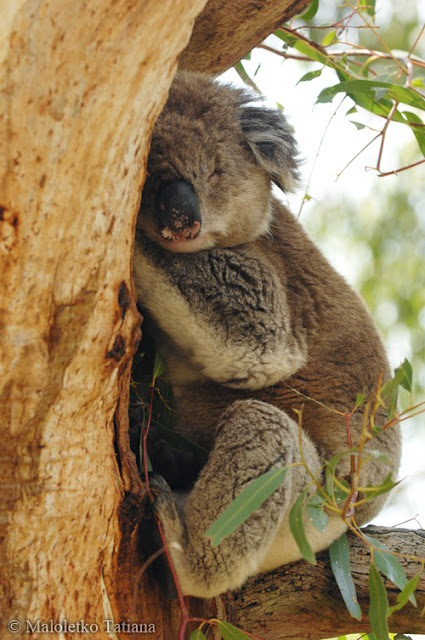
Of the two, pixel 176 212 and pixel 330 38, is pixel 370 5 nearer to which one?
pixel 330 38

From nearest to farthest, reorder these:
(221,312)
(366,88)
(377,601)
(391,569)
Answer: (377,601) < (391,569) < (366,88) < (221,312)

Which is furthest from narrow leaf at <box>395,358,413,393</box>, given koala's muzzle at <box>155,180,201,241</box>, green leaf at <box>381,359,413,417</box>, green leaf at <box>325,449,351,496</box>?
koala's muzzle at <box>155,180,201,241</box>

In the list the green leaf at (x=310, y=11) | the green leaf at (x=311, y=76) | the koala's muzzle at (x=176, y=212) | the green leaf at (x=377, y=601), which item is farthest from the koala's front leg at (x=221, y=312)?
the green leaf at (x=310, y=11)

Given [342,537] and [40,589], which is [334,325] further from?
[40,589]

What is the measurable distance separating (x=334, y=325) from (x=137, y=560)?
151 cm

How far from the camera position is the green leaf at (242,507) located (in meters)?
1.71

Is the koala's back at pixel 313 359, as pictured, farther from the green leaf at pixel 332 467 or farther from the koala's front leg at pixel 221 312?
the green leaf at pixel 332 467

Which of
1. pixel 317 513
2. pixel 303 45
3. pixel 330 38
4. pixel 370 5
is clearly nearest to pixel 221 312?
pixel 317 513

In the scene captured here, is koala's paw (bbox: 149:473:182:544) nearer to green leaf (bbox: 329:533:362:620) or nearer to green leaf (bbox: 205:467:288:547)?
green leaf (bbox: 205:467:288:547)

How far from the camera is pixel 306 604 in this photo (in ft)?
8.18

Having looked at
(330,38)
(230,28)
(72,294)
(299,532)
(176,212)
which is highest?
(330,38)

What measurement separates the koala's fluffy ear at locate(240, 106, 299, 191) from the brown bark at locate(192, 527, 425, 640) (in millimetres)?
1729

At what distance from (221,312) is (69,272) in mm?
1143

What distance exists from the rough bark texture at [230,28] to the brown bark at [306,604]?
2471 mm
